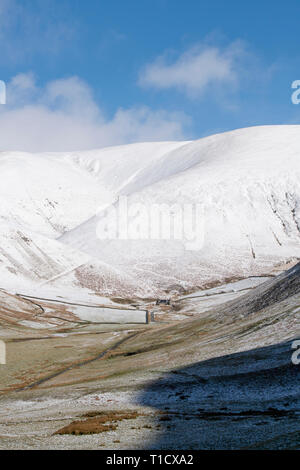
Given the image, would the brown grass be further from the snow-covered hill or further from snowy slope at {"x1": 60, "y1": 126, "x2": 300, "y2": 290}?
snowy slope at {"x1": 60, "y1": 126, "x2": 300, "y2": 290}

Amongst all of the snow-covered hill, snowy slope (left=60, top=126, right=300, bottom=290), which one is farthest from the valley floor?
snowy slope (left=60, top=126, right=300, bottom=290)

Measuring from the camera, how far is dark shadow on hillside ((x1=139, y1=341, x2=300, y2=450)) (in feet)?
66.0

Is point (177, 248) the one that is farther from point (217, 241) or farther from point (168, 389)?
point (168, 389)

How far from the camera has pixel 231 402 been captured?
28188 millimetres

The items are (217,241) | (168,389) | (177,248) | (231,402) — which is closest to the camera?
(231,402)

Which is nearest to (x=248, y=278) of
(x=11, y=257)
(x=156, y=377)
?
(x=11, y=257)

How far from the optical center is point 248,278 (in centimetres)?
15038

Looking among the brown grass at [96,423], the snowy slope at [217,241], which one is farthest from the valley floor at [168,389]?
the snowy slope at [217,241]

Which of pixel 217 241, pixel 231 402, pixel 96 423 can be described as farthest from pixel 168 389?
pixel 217 241

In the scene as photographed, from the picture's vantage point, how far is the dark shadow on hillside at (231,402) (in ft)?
66.0

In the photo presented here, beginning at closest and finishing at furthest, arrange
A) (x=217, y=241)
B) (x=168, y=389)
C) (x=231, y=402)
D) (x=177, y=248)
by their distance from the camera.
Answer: (x=231, y=402)
(x=168, y=389)
(x=177, y=248)
(x=217, y=241)

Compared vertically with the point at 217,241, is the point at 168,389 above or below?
below

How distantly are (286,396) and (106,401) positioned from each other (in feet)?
41.2
